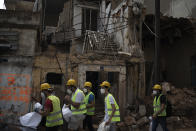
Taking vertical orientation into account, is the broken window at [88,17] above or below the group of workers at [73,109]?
above

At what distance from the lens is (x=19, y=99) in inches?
326

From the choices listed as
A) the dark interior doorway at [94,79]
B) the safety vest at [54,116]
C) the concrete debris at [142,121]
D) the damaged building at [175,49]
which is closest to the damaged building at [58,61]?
the concrete debris at [142,121]

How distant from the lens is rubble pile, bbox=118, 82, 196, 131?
8906 mm

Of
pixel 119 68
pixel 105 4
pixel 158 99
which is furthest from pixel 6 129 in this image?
pixel 105 4

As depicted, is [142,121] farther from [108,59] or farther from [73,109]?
[73,109]

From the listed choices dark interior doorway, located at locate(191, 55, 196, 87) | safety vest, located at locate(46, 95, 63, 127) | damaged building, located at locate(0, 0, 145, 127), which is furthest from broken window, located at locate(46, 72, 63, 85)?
dark interior doorway, located at locate(191, 55, 196, 87)

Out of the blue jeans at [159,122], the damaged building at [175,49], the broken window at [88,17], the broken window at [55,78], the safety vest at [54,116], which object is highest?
the broken window at [88,17]

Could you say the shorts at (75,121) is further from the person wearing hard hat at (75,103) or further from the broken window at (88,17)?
the broken window at (88,17)

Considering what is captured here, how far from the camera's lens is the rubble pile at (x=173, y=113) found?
891 cm

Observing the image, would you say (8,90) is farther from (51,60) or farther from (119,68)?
(119,68)

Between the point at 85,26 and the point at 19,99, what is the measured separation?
769 centimetres

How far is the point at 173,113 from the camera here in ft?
32.7

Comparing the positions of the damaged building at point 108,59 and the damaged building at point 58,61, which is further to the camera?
the damaged building at point 108,59

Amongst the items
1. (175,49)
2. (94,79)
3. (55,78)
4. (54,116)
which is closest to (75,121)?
(54,116)
